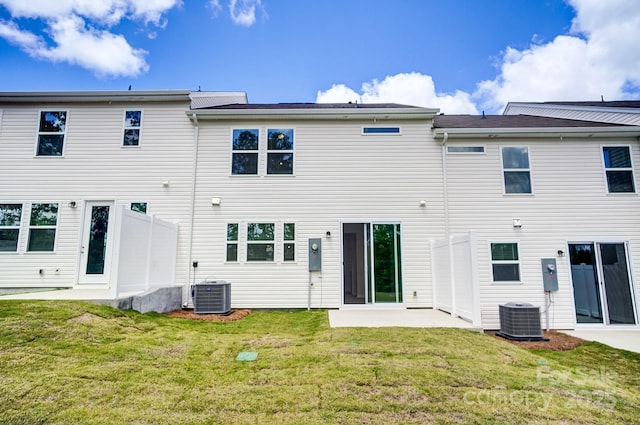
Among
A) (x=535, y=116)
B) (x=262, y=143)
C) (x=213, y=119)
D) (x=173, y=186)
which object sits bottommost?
(x=173, y=186)

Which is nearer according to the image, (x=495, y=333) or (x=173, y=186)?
(x=495, y=333)

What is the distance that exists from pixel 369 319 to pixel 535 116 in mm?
10130

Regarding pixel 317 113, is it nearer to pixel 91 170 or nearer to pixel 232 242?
pixel 232 242

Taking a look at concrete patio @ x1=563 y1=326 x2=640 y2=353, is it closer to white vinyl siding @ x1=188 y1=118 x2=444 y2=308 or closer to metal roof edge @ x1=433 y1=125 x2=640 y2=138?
white vinyl siding @ x1=188 y1=118 x2=444 y2=308

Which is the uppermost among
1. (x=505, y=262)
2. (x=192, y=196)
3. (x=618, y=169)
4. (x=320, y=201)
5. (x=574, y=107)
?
(x=574, y=107)

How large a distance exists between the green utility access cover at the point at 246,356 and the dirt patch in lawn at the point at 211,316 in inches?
110

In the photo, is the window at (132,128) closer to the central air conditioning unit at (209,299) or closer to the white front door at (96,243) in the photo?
the white front door at (96,243)

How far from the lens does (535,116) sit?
38.0ft

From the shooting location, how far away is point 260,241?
8.38 m

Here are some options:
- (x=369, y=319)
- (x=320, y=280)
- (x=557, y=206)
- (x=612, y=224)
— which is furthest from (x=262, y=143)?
(x=612, y=224)

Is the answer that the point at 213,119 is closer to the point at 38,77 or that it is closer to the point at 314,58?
the point at 38,77

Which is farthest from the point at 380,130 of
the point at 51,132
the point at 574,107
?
the point at 51,132

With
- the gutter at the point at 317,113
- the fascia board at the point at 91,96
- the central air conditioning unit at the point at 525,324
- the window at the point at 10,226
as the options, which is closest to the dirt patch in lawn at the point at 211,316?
the window at the point at 10,226

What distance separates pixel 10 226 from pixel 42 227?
803mm
